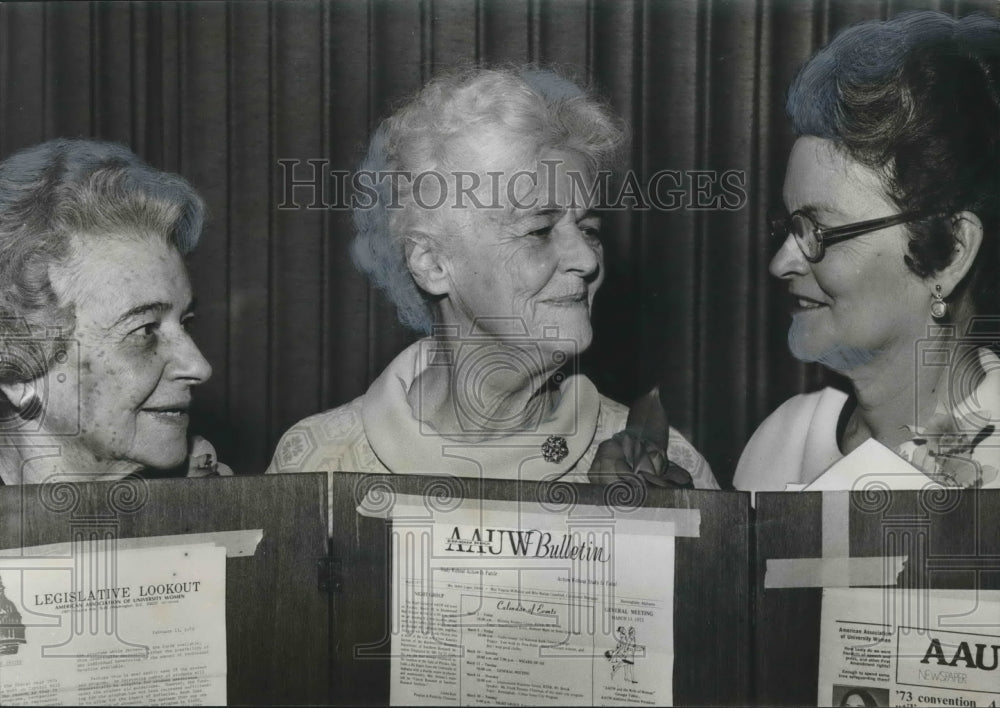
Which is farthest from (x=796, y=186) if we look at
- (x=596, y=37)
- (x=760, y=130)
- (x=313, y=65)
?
(x=313, y=65)

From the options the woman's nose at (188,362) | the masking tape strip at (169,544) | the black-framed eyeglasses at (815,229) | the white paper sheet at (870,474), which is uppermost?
the black-framed eyeglasses at (815,229)

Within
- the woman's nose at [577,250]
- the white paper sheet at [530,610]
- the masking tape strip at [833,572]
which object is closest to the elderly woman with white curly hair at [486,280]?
the woman's nose at [577,250]

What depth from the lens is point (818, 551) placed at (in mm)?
1819

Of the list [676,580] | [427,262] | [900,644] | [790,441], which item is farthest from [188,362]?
[900,644]

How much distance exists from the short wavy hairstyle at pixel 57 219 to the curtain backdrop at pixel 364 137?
4cm

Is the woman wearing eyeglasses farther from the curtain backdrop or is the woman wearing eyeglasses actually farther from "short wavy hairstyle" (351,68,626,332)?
"short wavy hairstyle" (351,68,626,332)

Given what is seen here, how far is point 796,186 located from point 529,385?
60 cm

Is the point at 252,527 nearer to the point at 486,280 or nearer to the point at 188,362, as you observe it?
the point at 188,362

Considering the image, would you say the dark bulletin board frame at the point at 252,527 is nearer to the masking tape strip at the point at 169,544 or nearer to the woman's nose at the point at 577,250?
the masking tape strip at the point at 169,544

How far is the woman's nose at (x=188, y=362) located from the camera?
1926 mm

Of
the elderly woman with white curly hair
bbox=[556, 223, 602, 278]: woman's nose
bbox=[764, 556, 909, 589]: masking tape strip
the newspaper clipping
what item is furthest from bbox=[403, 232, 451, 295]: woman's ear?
the newspaper clipping

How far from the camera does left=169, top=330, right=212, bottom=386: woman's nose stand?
6.32 ft

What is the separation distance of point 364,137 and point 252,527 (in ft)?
2.38

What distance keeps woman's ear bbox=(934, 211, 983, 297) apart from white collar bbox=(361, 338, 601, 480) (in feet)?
2.12
